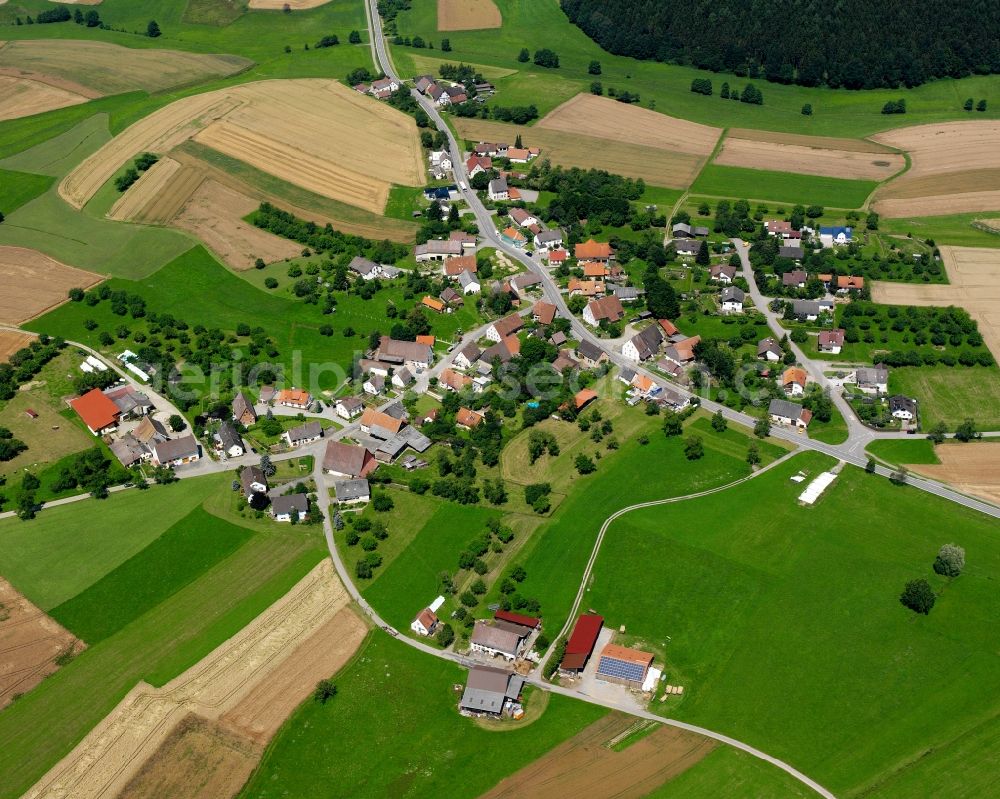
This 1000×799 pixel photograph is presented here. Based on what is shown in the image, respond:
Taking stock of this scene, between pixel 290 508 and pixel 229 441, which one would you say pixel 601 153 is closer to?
pixel 229 441

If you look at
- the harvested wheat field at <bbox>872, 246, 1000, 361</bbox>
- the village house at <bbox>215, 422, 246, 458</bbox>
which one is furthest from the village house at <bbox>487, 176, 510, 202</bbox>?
the village house at <bbox>215, 422, 246, 458</bbox>

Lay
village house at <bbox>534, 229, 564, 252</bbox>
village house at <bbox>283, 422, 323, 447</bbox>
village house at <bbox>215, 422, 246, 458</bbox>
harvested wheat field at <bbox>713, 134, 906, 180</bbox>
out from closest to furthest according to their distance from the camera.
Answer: village house at <bbox>215, 422, 246, 458</bbox>
village house at <bbox>283, 422, 323, 447</bbox>
village house at <bbox>534, 229, 564, 252</bbox>
harvested wheat field at <bbox>713, 134, 906, 180</bbox>

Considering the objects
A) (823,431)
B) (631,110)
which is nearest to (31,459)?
(823,431)

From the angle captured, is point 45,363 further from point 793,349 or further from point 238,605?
point 793,349

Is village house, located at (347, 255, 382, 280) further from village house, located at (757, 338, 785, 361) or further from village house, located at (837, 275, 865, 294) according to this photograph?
village house, located at (837, 275, 865, 294)

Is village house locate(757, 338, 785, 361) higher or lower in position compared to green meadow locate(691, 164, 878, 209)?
lower

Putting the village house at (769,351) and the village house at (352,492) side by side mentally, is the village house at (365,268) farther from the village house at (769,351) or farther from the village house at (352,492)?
the village house at (769,351)
